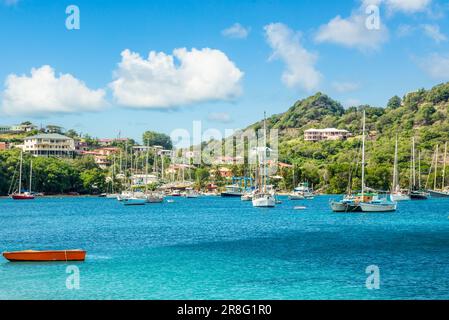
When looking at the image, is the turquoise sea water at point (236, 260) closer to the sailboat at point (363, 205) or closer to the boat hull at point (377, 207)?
the boat hull at point (377, 207)

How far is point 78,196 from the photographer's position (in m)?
144

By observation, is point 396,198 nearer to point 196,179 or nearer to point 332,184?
point 332,184

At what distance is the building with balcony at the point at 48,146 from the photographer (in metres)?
173

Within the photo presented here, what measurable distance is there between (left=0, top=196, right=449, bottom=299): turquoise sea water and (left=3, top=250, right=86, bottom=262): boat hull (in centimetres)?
48

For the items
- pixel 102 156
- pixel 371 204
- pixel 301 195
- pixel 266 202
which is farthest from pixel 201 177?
pixel 371 204

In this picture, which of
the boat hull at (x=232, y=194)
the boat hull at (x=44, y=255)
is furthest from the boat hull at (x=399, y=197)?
the boat hull at (x=44, y=255)

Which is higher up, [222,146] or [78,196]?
[222,146]

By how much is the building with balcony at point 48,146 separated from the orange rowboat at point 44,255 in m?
140

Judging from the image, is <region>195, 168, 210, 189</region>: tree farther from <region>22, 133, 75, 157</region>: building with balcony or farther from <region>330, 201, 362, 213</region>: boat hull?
<region>330, 201, 362, 213</region>: boat hull

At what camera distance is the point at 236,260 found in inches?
1474

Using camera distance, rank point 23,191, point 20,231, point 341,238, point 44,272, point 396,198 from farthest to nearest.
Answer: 1. point 23,191
2. point 396,198
3. point 20,231
4. point 341,238
5. point 44,272

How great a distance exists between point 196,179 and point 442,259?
139m
